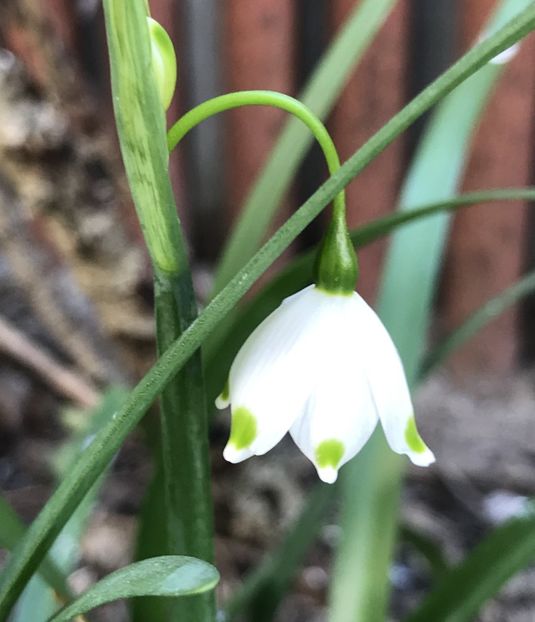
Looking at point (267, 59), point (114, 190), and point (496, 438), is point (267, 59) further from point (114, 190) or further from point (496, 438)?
point (496, 438)

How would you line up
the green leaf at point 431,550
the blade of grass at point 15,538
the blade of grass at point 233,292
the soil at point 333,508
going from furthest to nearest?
the soil at point 333,508 → the green leaf at point 431,550 → the blade of grass at point 15,538 → the blade of grass at point 233,292

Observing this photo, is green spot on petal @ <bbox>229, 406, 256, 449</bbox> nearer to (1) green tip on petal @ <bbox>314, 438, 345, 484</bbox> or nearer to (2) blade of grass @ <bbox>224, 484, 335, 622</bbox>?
(1) green tip on petal @ <bbox>314, 438, 345, 484</bbox>

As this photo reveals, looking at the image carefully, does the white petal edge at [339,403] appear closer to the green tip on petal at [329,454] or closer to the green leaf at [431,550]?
the green tip on petal at [329,454]

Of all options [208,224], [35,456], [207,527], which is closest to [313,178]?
[208,224]

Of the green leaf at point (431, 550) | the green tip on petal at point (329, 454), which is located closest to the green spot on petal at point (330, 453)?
the green tip on petal at point (329, 454)

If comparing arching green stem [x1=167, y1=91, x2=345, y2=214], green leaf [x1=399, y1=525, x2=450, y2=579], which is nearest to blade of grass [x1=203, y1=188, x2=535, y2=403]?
arching green stem [x1=167, y1=91, x2=345, y2=214]

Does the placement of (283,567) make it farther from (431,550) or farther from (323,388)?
(323,388)
